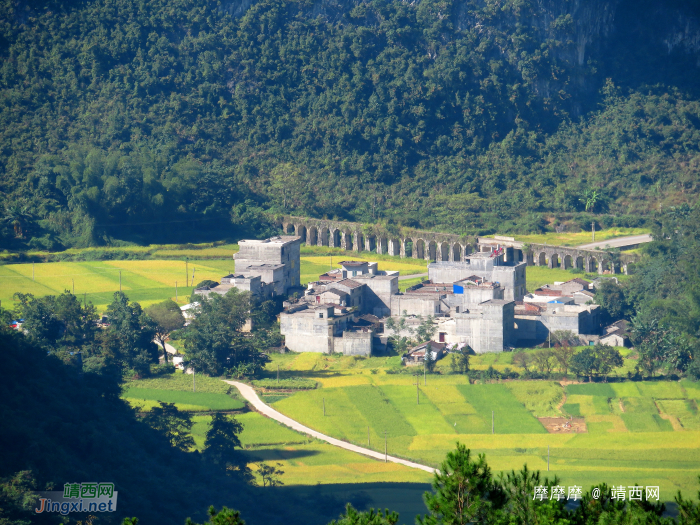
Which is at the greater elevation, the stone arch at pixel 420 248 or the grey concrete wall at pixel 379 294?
the stone arch at pixel 420 248

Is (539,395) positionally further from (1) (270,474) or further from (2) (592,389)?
(1) (270,474)

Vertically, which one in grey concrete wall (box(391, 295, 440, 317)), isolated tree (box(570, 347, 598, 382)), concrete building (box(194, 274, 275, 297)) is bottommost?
isolated tree (box(570, 347, 598, 382))

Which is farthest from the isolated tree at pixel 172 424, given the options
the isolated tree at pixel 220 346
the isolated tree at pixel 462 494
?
the isolated tree at pixel 462 494

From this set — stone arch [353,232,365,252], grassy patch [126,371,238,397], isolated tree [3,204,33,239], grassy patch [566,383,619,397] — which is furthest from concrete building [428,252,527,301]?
isolated tree [3,204,33,239]

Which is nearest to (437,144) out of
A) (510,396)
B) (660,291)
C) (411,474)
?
(660,291)

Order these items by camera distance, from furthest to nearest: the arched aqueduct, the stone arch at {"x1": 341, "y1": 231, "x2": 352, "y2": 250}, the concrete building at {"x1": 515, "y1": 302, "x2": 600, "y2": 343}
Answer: the stone arch at {"x1": 341, "y1": 231, "x2": 352, "y2": 250}, the arched aqueduct, the concrete building at {"x1": 515, "y1": 302, "x2": 600, "y2": 343}

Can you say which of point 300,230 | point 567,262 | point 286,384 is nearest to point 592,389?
point 286,384

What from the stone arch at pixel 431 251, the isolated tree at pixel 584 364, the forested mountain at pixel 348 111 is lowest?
the isolated tree at pixel 584 364

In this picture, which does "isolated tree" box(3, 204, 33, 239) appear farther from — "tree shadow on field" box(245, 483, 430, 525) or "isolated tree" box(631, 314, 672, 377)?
"tree shadow on field" box(245, 483, 430, 525)

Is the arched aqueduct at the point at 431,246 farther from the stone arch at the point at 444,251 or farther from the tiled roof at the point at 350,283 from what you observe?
the tiled roof at the point at 350,283
